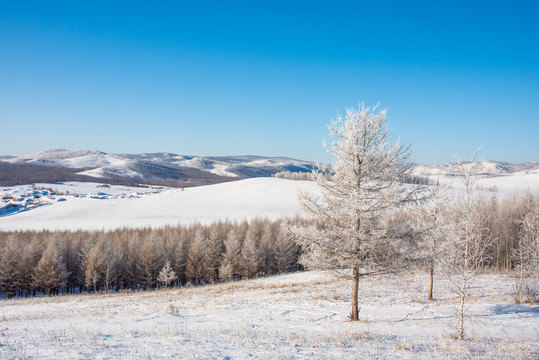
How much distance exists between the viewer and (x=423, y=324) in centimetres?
1342

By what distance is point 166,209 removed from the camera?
9869 cm

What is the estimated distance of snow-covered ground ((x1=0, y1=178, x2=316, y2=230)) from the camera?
84.8 metres

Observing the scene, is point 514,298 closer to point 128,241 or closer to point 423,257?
point 423,257

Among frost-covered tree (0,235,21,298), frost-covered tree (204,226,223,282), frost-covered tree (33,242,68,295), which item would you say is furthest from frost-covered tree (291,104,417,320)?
frost-covered tree (0,235,21,298)

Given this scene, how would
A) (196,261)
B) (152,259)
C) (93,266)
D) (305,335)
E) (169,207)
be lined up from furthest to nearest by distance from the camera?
(169,207), (196,261), (152,259), (93,266), (305,335)

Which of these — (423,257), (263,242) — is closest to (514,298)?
(423,257)

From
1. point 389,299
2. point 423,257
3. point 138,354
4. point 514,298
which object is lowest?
point 389,299

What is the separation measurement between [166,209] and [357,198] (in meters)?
95.4

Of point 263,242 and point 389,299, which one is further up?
point 389,299

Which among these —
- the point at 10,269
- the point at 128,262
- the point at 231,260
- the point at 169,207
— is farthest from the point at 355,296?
the point at 169,207

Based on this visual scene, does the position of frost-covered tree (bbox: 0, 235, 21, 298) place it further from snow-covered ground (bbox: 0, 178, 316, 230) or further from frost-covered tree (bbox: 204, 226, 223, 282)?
snow-covered ground (bbox: 0, 178, 316, 230)

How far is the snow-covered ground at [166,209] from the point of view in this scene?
3337 inches

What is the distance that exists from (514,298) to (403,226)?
1194cm

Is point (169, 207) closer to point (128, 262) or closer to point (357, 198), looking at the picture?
point (128, 262)
